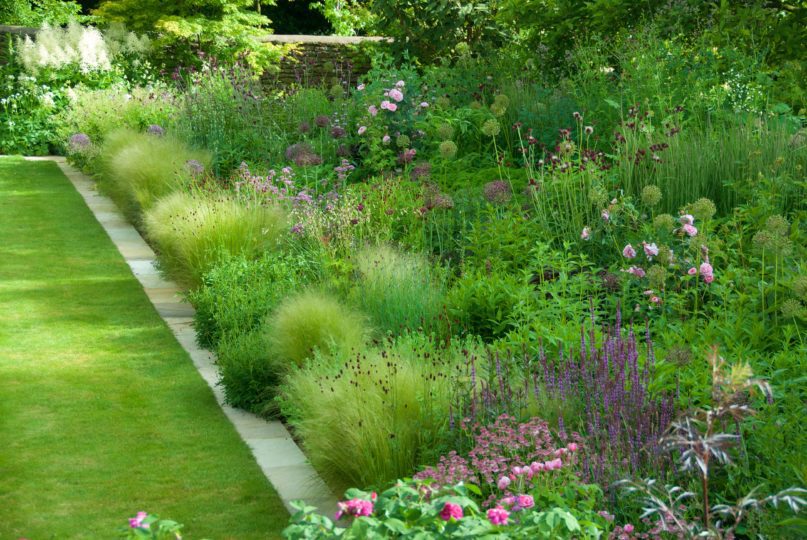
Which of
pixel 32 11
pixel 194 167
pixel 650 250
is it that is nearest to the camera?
pixel 650 250

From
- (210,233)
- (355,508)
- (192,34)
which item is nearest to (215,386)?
(210,233)

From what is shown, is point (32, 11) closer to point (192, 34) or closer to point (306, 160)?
point (192, 34)

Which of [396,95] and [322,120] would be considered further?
[322,120]

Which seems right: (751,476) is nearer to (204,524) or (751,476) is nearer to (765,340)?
(765,340)

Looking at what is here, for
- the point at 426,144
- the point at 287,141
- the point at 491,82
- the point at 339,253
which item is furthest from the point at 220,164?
the point at 339,253

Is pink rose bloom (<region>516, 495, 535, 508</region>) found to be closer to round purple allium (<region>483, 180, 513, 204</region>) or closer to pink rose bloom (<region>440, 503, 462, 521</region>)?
pink rose bloom (<region>440, 503, 462, 521</region>)

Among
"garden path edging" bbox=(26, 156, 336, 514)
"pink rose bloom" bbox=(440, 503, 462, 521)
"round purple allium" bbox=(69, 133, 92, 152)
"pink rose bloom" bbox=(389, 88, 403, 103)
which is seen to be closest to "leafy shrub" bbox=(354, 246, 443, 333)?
"garden path edging" bbox=(26, 156, 336, 514)

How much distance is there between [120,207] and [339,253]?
472 cm

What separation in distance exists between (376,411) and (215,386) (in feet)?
6.00

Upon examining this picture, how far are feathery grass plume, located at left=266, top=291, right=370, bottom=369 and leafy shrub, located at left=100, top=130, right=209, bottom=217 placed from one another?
12.9 ft

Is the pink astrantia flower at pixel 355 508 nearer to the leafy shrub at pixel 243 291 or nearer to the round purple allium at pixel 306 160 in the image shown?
the leafy shrub at pixel 243 291

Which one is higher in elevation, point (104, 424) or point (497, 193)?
point (497, 193)

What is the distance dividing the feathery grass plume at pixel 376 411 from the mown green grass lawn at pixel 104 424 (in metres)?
0.35

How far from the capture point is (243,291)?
272 inches
